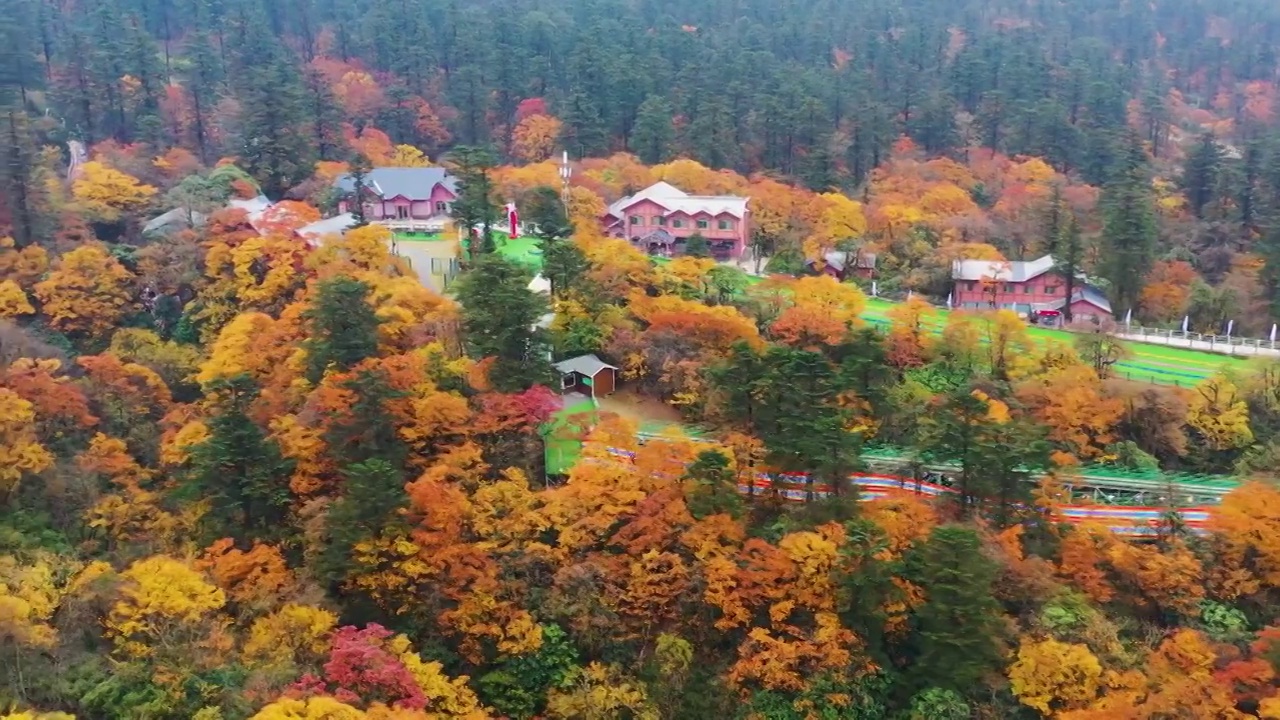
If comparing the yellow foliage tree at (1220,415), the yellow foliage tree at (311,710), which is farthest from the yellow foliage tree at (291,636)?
the yellow foliage tree at (1220,415)

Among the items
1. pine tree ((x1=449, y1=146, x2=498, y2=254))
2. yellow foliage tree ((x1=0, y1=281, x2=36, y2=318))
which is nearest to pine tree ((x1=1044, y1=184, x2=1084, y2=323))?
pine tree ((x1=449, y1=146, x2=498, y2=254))

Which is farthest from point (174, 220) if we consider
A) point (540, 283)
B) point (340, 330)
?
point (340, 330)

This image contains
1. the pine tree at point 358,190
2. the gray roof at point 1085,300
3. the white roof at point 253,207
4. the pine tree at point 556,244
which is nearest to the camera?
the pine tree at point 556,244

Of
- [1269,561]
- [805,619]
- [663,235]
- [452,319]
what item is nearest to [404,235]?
[663,235]

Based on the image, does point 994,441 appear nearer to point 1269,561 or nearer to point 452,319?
point 1269,561

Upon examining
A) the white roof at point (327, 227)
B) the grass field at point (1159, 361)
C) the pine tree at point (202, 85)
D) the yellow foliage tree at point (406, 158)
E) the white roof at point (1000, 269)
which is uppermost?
the pine tree at point (202, 85)

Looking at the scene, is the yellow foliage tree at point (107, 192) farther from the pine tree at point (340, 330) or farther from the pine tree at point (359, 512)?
the pine tree at point (359, 512)
